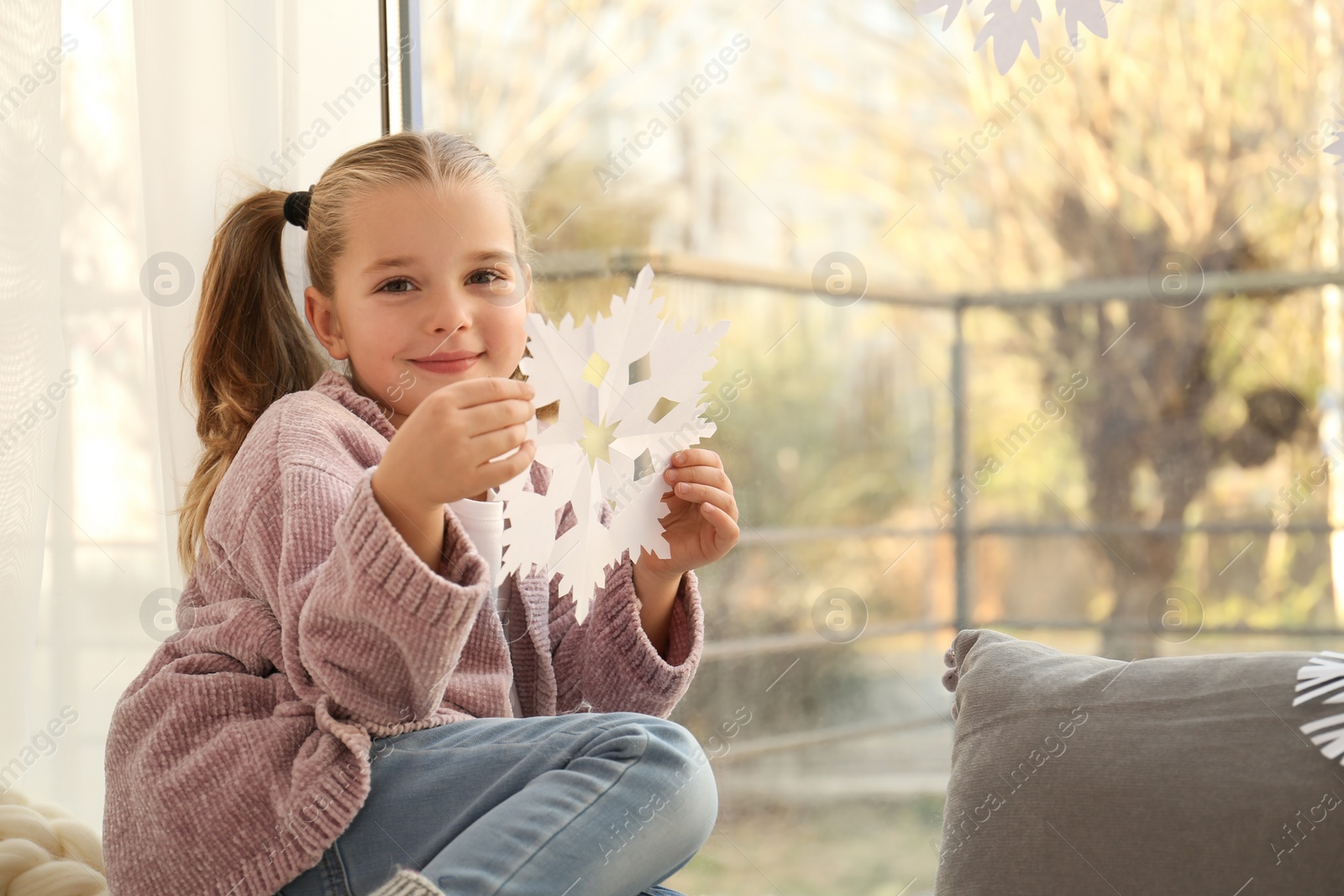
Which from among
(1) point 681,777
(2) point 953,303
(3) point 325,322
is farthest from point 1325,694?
(2) point 953,303

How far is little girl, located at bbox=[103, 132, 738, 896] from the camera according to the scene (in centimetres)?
74

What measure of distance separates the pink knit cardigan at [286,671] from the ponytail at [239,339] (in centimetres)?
14

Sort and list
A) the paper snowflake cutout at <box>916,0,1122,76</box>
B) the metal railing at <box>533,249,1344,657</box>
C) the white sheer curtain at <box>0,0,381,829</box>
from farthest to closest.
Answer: the metal railing at <box>533,249,1344,657</box>, the white sheer curtain at <box>0,0,381,829</box>, the paper snowflake cutout at <box>916,0,1122,76</box>

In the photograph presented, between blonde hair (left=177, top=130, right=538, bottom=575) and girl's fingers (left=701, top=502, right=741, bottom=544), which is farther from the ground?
blonde hair (left=177, top=130, right=538, bottom=575)

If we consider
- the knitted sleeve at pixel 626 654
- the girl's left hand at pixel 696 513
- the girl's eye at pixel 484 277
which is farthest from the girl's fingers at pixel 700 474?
the girl's eye at pixel 484 277

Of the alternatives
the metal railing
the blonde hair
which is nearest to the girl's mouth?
the blonde hair

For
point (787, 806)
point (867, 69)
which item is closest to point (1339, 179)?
point (867, 69)

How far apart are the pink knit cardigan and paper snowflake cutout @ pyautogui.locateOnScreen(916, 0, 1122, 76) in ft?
1.42

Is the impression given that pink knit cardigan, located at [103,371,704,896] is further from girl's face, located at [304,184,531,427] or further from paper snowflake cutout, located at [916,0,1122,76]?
paper snowflake cutout, located at [916,0,1122,76]

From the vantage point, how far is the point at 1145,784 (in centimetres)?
74

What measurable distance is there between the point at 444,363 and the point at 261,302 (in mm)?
258

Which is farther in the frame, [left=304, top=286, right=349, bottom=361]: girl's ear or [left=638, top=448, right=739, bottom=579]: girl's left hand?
[left=304, top=286, right=349, bottom=361]: girl's ear

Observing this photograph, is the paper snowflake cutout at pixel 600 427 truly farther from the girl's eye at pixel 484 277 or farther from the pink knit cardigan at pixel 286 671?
the girl's eye at pixel 484 277

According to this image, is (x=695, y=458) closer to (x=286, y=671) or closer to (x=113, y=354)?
(x=286, y=671)
